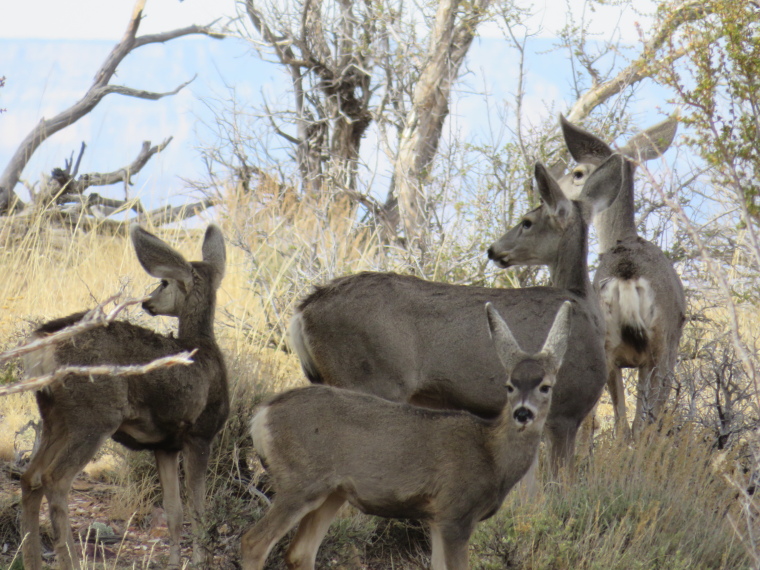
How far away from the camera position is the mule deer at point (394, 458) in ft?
16.1

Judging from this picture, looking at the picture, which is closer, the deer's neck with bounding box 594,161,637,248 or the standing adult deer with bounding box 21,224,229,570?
the standing adult deer with bounding box 21,224,229,570

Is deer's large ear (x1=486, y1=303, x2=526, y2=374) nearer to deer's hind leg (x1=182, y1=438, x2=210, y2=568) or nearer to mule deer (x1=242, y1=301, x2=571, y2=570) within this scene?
mule deer (x1=242, y1=301, x2=571, y2=570)

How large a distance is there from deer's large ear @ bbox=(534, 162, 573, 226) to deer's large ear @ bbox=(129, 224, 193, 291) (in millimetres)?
2490

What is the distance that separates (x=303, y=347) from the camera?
20.9ft

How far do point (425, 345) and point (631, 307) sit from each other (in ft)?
6.75

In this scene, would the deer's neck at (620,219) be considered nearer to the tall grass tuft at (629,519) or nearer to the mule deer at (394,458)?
the tall grass tuft at (629,519)

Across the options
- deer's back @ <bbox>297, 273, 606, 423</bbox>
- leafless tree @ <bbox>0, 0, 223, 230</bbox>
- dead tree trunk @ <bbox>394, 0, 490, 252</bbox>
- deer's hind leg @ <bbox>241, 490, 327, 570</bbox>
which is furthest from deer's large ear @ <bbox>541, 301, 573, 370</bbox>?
leafless tree @ <bbox>0, 0, 223, 230</bbox>

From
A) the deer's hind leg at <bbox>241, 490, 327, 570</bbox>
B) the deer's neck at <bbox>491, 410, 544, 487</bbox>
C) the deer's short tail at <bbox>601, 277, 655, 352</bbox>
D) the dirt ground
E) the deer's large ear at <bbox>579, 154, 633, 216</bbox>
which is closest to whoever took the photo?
the deer's hind leg at <bbox>241, 490, 327, 570</bbox>

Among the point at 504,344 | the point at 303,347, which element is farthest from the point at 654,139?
the point at 504,344

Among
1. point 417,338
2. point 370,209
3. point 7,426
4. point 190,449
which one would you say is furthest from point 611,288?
point 370,209

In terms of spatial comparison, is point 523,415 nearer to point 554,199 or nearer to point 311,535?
point 311,535

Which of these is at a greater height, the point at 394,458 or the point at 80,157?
the point at 80,157

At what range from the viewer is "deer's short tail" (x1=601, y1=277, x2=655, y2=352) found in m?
7.53

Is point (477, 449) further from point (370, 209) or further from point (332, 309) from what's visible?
point (370, 209)
